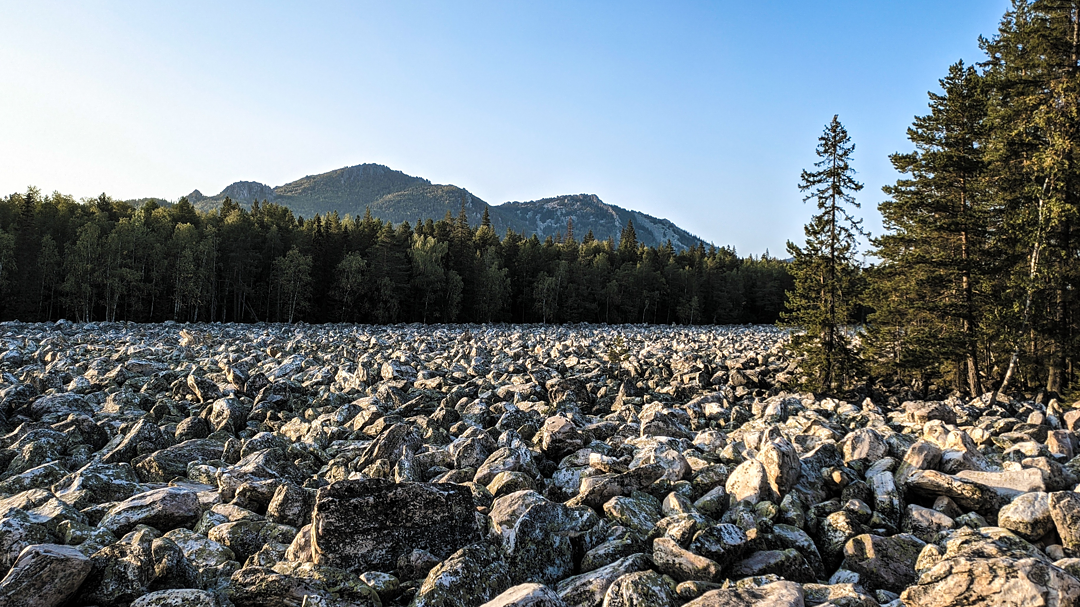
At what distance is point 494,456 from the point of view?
6.35 meters

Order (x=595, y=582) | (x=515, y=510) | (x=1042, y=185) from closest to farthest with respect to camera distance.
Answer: (x=595, y=582) < (x=515, y=510) < (x=1042, y=185)

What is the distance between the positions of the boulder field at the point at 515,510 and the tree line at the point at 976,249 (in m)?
4.97

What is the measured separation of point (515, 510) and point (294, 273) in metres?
55.3

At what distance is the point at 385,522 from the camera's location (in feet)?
14.6

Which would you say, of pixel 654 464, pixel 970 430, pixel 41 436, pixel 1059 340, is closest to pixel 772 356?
pixel 1059 340

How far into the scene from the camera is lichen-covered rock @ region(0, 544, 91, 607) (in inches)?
132

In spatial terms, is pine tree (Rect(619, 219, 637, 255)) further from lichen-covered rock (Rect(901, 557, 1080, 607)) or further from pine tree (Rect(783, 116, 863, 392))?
lichen-covered rock (Rect(901, 557, 1080, 607))

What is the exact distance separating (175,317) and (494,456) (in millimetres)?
53645

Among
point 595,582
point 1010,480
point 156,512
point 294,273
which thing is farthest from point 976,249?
point 294,273

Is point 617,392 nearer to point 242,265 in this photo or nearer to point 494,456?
point 494,456

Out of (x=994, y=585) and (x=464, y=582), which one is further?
(x=464, y=582)

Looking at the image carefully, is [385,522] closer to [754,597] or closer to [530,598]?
[530,598]

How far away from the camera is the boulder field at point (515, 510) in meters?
3.69

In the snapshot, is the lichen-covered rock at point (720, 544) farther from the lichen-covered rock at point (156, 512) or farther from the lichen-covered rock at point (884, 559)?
the lichen-covered rock at point (156, 512)
